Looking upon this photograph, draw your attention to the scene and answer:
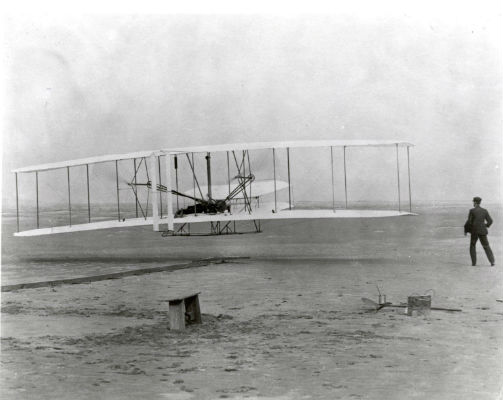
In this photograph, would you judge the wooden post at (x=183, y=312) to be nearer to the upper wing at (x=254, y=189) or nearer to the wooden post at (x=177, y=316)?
the wooden post at (x=177, y=316)

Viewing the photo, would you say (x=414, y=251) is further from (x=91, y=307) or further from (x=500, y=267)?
(x=91, y=307)

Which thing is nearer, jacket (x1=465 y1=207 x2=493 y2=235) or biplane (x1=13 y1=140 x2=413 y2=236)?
jacket (x1=465 y1=207 x2=493 y2=235)

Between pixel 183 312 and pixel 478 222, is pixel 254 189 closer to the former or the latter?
pixel 478 222

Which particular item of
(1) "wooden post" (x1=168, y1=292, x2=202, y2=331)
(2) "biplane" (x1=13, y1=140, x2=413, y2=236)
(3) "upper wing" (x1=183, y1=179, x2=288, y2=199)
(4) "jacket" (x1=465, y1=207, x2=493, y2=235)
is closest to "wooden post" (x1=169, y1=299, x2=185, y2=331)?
(1) "wooden post" (x1=168, y1=292, x2=202, y2=331)

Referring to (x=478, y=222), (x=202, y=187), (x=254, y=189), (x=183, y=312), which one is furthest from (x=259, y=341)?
(x=202, y=187)

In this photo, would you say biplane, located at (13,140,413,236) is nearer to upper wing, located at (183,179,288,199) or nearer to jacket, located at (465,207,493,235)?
upper wing, located at (183,179,288,199)

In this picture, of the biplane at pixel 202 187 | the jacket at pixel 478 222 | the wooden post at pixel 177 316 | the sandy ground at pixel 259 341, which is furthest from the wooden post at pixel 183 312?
the jacket at pixel 478 222

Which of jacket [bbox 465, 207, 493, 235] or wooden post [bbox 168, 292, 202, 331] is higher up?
jacket [bbox 465, 207, 493, 235]

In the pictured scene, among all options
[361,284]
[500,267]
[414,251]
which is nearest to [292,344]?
[361,284]
